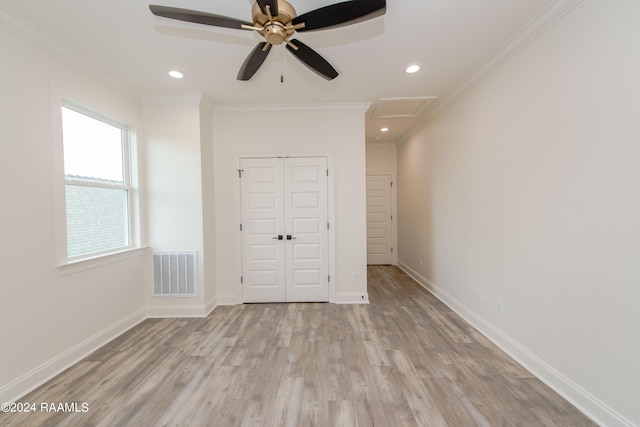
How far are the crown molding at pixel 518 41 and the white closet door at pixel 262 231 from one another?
247 cm

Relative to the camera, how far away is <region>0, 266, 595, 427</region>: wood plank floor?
5.28 feet

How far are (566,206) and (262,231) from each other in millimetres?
3129

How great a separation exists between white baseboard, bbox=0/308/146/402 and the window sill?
68 centimetres

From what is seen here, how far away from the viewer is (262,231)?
3533 millimetres

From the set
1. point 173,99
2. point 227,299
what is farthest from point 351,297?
point 173,99

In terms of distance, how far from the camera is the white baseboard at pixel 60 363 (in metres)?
1.78

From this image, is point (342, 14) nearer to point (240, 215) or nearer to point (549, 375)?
point (240, 215)

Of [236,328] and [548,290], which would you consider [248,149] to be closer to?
[236,328]

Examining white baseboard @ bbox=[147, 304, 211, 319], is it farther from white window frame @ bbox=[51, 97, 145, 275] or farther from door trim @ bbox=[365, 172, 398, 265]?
door trim @ bbox=[365, 172, 398, 265]

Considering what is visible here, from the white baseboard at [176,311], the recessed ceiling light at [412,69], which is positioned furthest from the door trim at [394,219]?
the white baseboard at [176,311]

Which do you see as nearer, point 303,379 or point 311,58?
point 311,58

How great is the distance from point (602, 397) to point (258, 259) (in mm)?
3338

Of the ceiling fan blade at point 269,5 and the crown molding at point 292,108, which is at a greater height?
the crown molding at point 292,108

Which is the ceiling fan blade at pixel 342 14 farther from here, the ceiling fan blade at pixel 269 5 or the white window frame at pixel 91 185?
the white window frame at pixel 91 185
